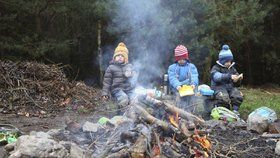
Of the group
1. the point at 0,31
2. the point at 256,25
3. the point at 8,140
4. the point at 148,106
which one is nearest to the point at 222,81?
the point at 148,106

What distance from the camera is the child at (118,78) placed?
8141mm

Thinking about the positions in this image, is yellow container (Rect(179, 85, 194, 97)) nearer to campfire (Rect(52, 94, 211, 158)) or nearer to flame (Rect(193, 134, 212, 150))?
campfire (Rect(52, 94, 211, 158))

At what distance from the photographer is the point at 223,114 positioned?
8031mm

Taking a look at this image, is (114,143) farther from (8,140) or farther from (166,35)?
(166,35)

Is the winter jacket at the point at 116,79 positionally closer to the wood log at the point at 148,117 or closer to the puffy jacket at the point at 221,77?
the puffy jacket at the point at 221,77

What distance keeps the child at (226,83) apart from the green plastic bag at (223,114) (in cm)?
48

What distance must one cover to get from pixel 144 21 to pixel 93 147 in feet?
25.2

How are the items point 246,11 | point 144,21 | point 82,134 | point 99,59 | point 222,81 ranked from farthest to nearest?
1. point 246,11
2. point 99,59
3. point 144,21
4. point 222,81
5. point 82,134

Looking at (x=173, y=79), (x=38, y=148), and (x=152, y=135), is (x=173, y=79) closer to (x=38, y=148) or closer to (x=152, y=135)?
(x=152, y=135)

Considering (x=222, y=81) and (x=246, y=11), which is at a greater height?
(x=246, y=11)

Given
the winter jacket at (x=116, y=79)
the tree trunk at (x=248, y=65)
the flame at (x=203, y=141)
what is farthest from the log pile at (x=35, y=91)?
the tree trunk at (x=248, y=65)

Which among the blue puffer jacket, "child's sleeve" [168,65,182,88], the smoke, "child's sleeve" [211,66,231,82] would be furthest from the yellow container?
the smoke

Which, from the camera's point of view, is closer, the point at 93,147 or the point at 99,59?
the point at 93,147

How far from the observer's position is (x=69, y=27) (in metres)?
15.7
